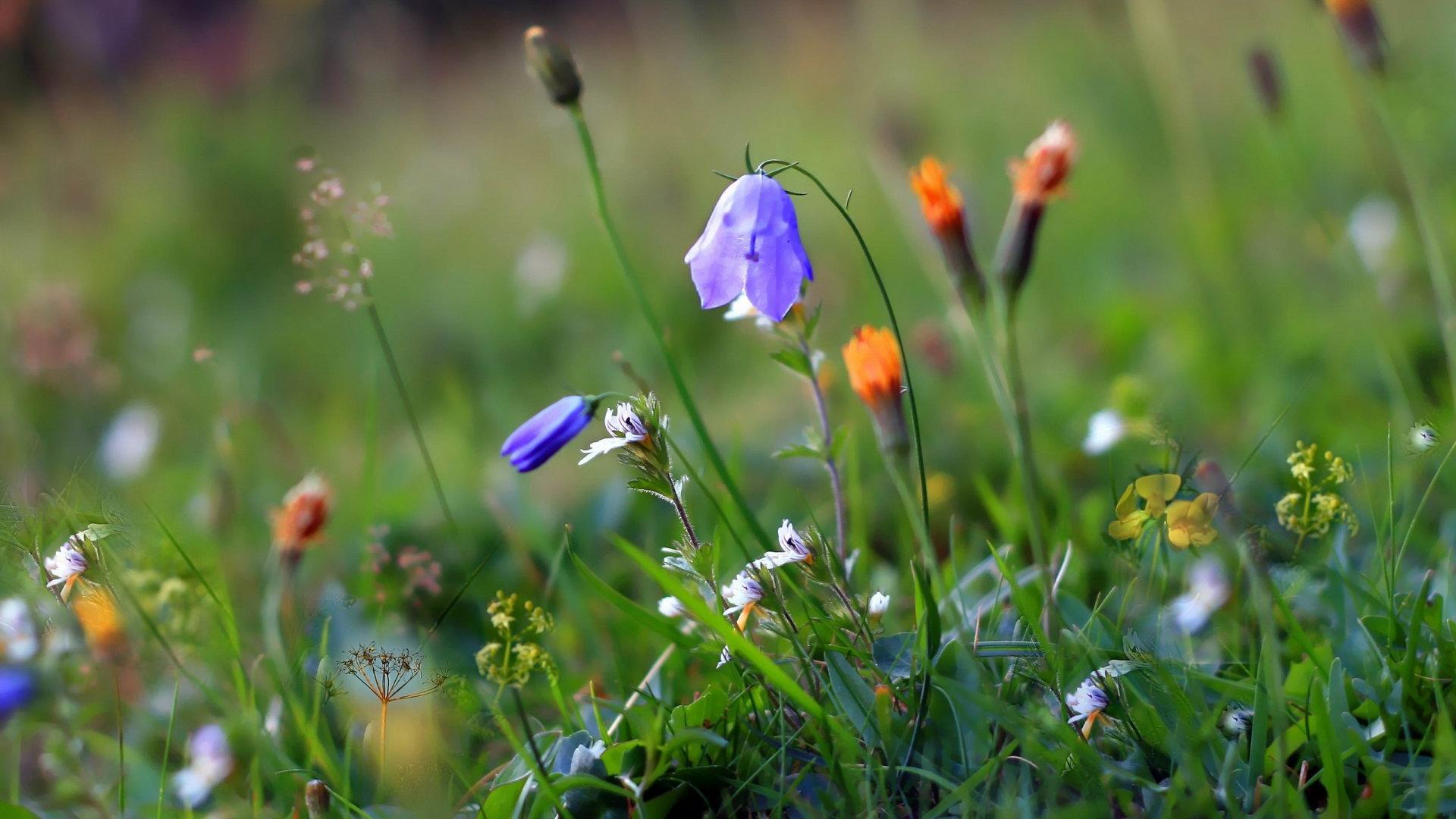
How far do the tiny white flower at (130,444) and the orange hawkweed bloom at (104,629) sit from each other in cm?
127

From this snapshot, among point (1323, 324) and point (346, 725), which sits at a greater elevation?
point (346, 725)

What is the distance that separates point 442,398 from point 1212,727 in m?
2.54

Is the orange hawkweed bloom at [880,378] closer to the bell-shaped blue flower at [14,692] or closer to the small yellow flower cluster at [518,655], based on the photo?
the small yellow flower cluster at [518,655]

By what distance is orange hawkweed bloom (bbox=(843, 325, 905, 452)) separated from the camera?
114 cm

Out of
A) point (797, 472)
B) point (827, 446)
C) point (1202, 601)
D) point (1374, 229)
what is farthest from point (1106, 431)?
point (1374, 229)

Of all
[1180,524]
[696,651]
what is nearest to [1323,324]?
[1180,524]

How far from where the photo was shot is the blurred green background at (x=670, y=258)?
6.75 ft

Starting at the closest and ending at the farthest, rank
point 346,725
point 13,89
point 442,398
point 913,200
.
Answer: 1. point 346,725
2. point 913,200
3. point 442,398
4. point 13,89

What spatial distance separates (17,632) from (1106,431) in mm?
1411

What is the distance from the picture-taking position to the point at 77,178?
5582 mm

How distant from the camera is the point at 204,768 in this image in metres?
1.35

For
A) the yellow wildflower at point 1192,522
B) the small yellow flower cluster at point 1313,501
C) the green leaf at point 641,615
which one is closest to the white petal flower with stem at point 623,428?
the green leaf at point 641,615

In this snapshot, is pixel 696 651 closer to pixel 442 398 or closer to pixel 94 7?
pixel 442 398

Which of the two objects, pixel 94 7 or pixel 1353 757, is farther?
pixel 94 7
